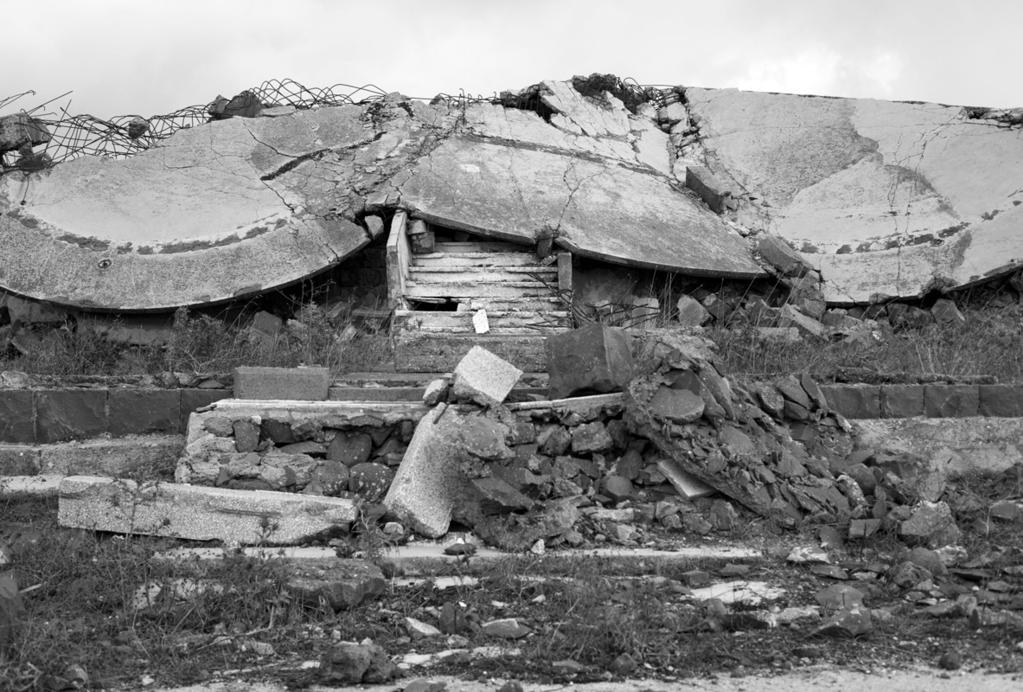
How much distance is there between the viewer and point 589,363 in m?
6.37

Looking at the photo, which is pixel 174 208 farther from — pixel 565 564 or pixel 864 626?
pixel 864 626

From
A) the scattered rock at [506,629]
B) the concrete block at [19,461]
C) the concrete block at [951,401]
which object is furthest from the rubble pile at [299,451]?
the concrete block at [951,401]

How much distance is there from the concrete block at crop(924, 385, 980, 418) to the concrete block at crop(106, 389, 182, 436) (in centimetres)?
486

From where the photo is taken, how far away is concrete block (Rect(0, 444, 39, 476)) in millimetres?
6555

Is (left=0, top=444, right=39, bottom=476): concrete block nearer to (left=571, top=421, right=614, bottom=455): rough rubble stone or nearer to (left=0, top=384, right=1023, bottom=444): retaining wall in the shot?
(left=0, top=384, right=1023, bottom=444): retaining wall

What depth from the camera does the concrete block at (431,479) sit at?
565 cm

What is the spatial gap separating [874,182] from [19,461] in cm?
790

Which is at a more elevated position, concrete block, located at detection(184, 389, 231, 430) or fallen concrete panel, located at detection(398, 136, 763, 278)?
fallen concrete panel, located at detection(398, 136, 763, 278)

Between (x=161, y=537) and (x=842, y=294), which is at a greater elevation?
(x=842, y=294)

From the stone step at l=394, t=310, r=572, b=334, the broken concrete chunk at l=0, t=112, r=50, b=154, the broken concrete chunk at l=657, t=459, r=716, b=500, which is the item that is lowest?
the broken concrete chunk at l=657, t=459, r=716, b=500

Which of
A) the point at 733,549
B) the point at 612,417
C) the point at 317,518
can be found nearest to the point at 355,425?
the point at 317,518

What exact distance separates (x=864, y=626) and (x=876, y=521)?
153 centimetres

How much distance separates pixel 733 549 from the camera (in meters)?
5.55

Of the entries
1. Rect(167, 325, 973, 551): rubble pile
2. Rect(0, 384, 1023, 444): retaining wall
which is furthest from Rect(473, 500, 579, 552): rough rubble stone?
Rect(0, 384, 1023, 444): retaining wall
